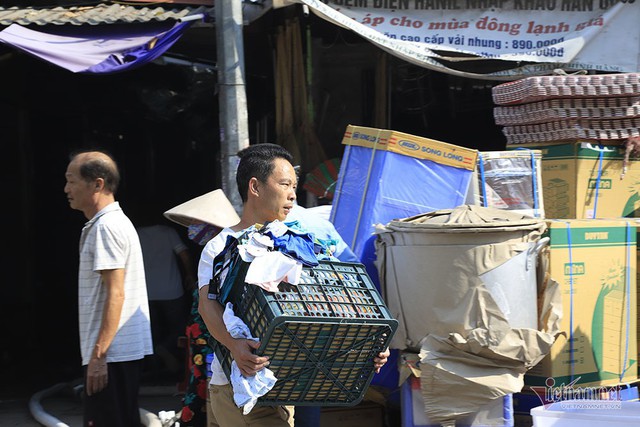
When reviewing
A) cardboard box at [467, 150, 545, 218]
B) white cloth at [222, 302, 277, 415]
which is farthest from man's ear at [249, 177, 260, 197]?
cardboard box at [467, 150, 545, 218]

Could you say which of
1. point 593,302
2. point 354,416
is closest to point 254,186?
point 354,416

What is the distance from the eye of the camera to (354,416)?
187 inches

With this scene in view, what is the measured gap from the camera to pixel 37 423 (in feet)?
19.7

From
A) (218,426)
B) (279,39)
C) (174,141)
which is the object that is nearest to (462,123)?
(279,39)

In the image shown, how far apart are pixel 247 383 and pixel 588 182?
3049 mm

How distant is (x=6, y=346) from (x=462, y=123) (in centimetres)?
477

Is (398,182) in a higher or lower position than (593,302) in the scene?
higher

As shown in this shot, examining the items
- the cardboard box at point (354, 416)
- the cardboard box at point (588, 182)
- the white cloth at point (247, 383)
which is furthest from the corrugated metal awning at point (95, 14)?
the white cloth at point (247, 383)

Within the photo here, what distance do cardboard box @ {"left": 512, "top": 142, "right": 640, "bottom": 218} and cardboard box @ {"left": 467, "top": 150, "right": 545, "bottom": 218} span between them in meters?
0.30

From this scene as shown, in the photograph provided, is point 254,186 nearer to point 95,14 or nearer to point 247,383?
point 247,383

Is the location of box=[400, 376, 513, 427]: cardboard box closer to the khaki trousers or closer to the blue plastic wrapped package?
the blue plastic wrapped package

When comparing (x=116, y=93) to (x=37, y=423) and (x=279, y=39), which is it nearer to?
(x=279, y=39)

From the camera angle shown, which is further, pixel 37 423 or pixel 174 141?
pixel 174 141

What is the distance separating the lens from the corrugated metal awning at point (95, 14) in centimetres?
583
